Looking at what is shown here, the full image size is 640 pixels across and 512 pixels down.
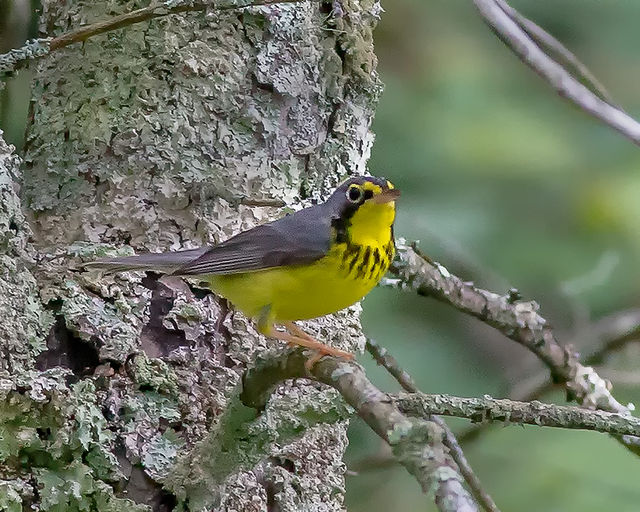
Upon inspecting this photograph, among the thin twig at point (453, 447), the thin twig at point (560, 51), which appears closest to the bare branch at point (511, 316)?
the thin twig at point (453, 447)

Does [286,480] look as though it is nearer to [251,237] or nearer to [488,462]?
[251,237]

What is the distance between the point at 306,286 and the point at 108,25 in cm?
85

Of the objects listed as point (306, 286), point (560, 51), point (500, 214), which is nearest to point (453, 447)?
point (306, 286)

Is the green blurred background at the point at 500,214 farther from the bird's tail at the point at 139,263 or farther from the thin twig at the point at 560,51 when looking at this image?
the bird's tail at the point at 139,263

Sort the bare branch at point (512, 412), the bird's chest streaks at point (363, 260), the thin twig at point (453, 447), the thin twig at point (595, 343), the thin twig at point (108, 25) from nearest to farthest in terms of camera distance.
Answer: the bare branch at point (512, 412) → the thin twig at point (108, 25) → the thin twig at point (453, 447) → the bird's chest streaks at point (363, 260) → the thin twig at point (595, 343)

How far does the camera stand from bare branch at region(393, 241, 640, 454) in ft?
8.55

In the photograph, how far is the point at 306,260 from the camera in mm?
2555

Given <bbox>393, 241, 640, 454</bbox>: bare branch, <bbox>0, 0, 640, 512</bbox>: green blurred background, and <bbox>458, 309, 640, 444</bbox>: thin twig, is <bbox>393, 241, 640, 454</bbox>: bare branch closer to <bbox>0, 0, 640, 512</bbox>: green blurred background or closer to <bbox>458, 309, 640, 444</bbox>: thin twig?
<bbox>458, 309, 640, 444</bbox>: thin twig

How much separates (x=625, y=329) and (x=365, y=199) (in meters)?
1.18

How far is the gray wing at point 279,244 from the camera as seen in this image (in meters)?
2.41

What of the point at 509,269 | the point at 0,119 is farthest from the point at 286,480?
the point at 509,269

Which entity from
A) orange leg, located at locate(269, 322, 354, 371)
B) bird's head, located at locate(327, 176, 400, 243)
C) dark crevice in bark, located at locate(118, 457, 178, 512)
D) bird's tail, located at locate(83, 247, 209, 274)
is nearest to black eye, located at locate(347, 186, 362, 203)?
bird's head, located at locate(327, 176, 400, 243)

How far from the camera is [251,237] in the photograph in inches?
96.3

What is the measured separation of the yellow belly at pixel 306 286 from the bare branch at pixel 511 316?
4.5 inches
